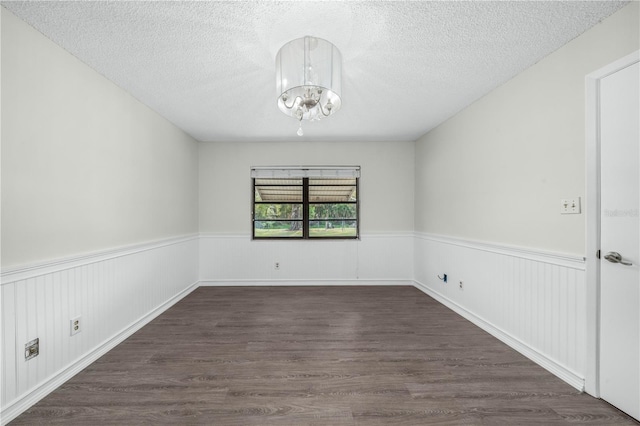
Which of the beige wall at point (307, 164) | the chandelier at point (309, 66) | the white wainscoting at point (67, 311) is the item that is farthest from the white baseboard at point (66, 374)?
the chandelier at point (309, 66)

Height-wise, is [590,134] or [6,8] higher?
[6,8]

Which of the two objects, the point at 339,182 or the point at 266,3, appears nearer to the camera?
the point at 266,3

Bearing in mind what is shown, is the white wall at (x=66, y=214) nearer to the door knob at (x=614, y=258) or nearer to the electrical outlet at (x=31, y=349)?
the electrical outlet at (x=31, y=349)

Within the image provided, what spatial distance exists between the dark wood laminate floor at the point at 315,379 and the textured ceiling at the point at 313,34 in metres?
2.38

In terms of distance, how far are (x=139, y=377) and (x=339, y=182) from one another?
3.66 m

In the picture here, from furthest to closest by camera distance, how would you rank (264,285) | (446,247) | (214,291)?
(264,285) → (214,291) → (446,247)

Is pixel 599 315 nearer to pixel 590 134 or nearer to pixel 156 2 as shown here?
pixel 590 134

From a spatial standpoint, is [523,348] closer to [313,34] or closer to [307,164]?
[313,34]

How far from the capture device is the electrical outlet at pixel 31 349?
1.74m

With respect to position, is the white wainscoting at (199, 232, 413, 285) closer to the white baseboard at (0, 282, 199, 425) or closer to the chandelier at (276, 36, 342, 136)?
the white baseboard at (0, 282, 199, 425)

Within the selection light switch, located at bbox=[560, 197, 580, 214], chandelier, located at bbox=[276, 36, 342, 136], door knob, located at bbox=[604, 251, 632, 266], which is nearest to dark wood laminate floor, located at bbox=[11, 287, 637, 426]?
door knob, located at bbox=[604, 251, 632, 266]

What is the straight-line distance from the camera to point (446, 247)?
3680mm

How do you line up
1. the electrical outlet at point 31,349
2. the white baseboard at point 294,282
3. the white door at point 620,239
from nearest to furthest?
the white door at point 620,239 < the electrical outlet at point 31,349 < the white baseboard at point 294,282

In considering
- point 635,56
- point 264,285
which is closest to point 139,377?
point 264,285
